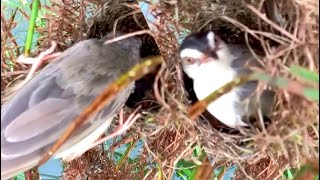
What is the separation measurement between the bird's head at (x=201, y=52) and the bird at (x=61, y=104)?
0.11m

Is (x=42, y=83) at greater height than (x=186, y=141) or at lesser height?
greater

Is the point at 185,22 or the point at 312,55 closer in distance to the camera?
the point at 312,55

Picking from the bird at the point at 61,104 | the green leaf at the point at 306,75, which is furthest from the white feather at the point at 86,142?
the green leaf at the point at 306,75

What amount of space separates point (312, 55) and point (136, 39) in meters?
0.37

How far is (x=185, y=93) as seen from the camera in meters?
0.91

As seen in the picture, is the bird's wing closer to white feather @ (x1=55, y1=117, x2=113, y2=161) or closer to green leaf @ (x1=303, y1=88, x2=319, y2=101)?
white feather @ (x1=55, y1=117, x2=113, y2=161)

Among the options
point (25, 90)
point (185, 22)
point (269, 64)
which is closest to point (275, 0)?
point (185, 22)

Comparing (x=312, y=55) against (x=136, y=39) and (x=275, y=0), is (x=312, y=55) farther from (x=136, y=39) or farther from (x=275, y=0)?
(x=136, y=39)

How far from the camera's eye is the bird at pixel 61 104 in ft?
2.69

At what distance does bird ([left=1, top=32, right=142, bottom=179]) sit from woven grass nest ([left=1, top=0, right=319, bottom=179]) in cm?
6

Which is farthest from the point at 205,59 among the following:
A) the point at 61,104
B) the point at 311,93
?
the point at 311,93

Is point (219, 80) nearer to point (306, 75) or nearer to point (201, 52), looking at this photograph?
point (201, 52)

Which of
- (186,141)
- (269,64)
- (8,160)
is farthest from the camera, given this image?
(186,141)

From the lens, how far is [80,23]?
1.01m
